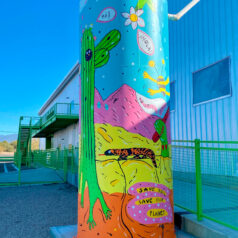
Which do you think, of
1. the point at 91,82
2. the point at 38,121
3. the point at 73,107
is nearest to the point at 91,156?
the point at 91,82

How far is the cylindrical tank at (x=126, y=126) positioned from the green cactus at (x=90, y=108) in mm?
14

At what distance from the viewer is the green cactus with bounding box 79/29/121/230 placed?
3.65 meters

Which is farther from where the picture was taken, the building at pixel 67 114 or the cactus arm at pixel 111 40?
the building at pixel 67 114

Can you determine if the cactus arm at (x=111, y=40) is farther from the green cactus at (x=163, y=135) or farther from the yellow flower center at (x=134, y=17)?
the green cactus at (x=163, y=135)

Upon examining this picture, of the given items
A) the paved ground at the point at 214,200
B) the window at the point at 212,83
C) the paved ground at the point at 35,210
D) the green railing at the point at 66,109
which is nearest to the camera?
the paved ground at the point at 214,200

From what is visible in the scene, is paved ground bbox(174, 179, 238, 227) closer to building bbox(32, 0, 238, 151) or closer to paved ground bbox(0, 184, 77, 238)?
building bbox(32, 0, 238, 151)

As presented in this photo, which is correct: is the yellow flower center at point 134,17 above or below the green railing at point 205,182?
above

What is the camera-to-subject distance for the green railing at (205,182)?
14.5 ft

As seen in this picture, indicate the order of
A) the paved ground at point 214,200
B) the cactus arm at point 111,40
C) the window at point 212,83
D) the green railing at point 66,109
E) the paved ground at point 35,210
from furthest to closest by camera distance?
the green railing at point 66,109, the window at point 212,83, the paved ground at point 35,210, the paved ground at point 214,200, the cactus arm at point 111,40

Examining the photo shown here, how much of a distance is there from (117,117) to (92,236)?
64.3 inches

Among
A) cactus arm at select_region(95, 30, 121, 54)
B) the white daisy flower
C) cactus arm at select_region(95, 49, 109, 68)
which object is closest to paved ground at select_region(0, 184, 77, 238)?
cactus arm at select_region(95, 49, 109, 68)

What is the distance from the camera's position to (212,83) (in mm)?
8141

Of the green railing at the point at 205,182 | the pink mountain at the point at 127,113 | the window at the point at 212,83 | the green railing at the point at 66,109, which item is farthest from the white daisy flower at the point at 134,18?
the green railing at the point at 66,109

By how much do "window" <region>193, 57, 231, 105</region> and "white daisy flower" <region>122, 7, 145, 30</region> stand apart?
4.65m
